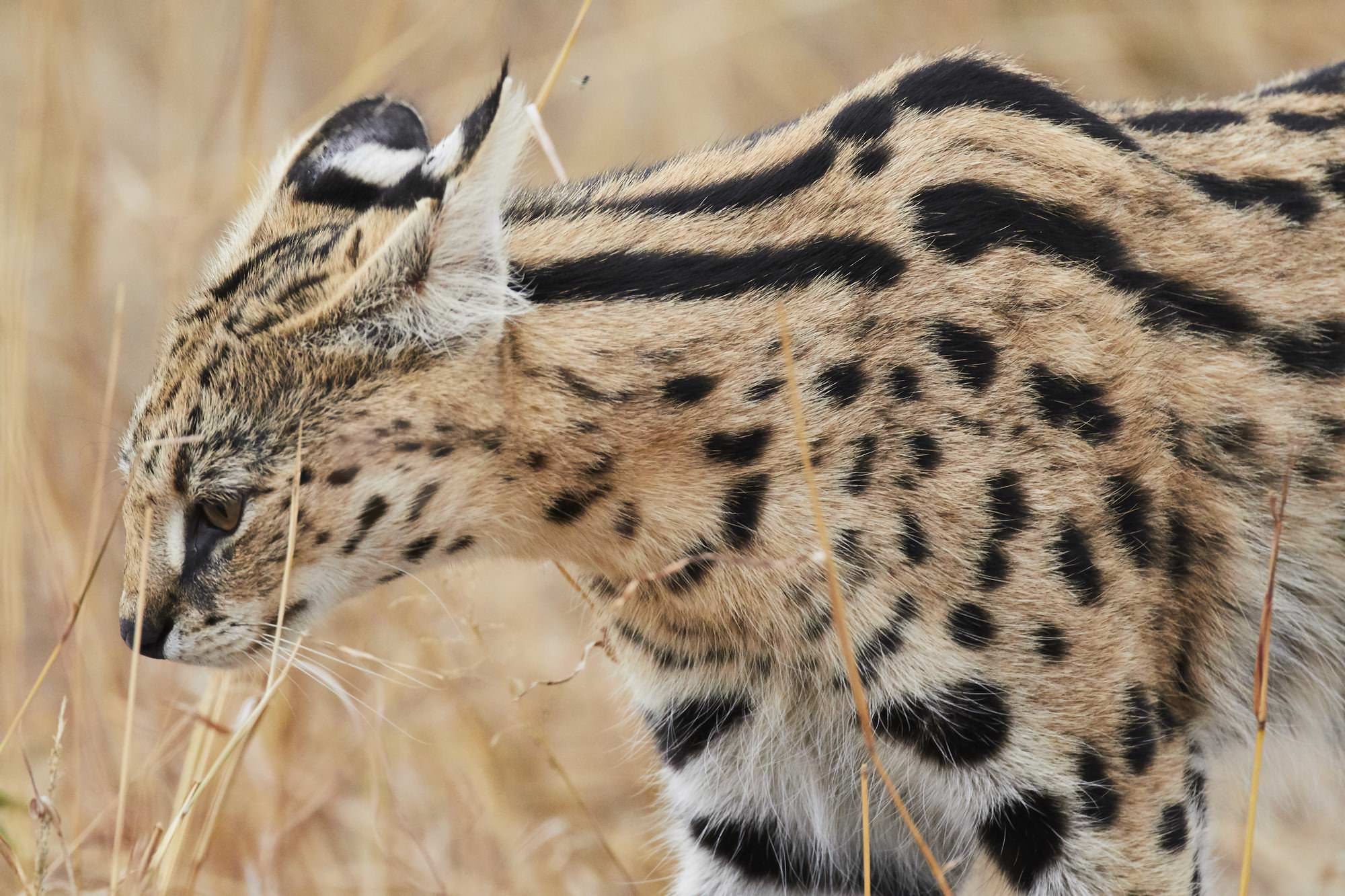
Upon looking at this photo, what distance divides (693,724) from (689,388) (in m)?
0.85

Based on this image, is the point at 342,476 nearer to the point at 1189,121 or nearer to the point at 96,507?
the point at 96,507

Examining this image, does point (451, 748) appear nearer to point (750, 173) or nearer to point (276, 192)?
point (276, 192)

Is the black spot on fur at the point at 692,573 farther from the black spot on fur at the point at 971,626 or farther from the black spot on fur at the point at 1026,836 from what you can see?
the black spot on fur at the point at 1026,836

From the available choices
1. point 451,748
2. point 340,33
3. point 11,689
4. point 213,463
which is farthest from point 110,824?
point 340,33

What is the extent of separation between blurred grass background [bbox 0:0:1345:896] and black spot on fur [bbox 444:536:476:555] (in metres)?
0.29

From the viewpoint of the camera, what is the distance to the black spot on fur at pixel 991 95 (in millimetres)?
3113

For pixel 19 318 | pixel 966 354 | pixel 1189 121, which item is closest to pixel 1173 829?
pixel 966 354

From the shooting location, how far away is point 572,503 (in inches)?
115

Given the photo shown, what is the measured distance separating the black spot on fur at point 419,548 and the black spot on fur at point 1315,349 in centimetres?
177

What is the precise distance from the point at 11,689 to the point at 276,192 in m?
1.85

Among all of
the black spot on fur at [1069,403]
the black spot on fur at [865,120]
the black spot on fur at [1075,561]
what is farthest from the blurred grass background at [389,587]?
the black spot on fur at [1069,403]

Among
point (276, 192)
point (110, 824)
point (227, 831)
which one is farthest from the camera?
point (227, 831)

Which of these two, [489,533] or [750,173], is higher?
[750,173]

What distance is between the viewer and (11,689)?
4.24 metres
